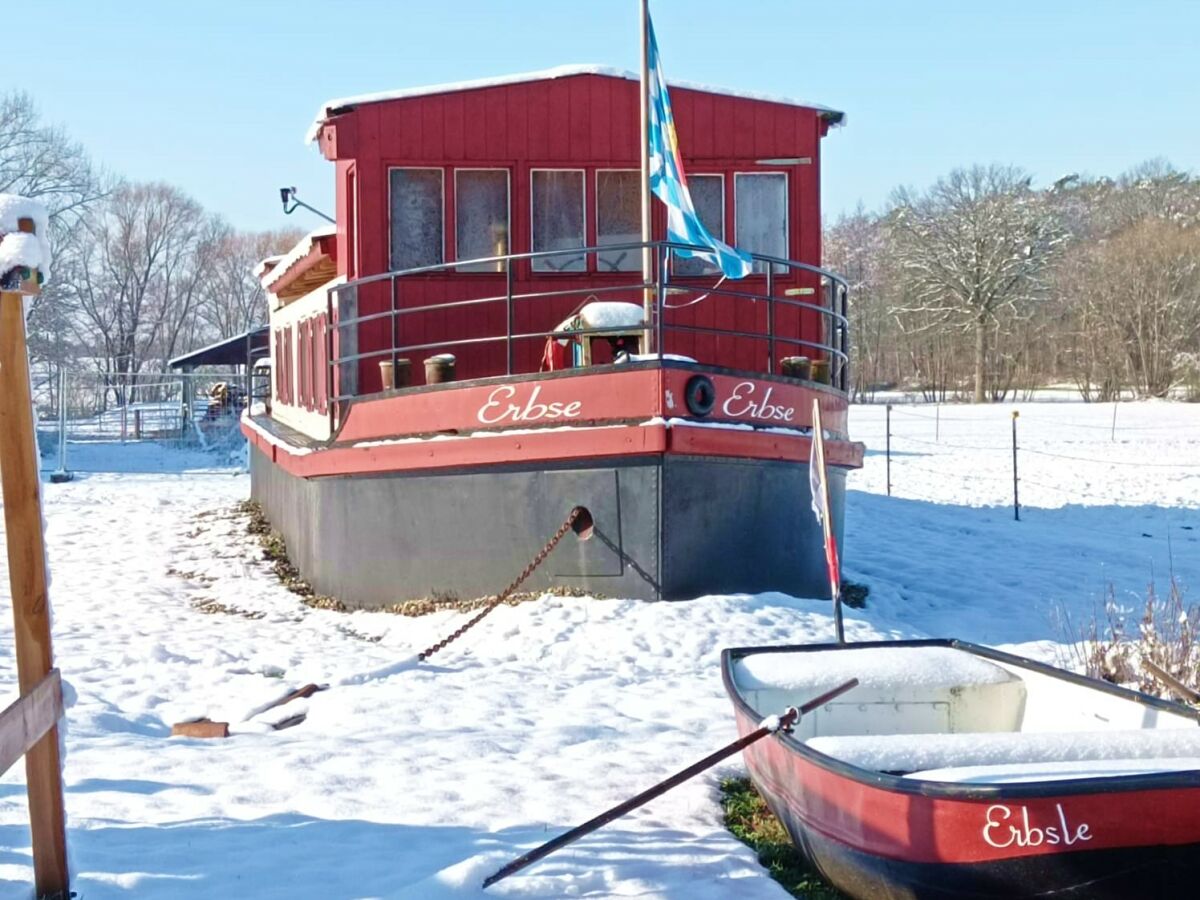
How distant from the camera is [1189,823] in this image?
13.9ft

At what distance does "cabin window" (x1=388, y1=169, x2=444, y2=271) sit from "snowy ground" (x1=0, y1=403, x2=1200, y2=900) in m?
3.08

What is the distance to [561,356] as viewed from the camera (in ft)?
34.9

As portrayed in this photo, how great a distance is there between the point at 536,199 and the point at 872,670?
20.5ft

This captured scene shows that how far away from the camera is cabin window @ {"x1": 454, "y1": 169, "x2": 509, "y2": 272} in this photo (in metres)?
11.5

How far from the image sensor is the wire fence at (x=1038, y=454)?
21.9m

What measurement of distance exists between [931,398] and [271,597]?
45.9 metres

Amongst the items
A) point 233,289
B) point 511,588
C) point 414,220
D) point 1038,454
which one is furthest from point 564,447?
point 233,289

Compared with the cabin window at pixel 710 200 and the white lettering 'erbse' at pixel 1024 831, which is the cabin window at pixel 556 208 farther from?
the white lettering 'erbse' at pixel 1024 831

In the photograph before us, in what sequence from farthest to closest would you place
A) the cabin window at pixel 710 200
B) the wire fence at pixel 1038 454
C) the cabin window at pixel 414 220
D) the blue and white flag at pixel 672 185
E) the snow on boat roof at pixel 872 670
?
the wire fence at pixel 1038 454
the cabin window at pixel 710 200
the cabin window at pixel 414 220
the blue and white flag at pixel 672 185
the snow on boat roof at pixel 872 670

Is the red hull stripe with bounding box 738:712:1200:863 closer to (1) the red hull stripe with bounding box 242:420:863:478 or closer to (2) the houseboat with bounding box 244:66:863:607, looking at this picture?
(1) the red hull stripe with bounding box 242:420:863:478

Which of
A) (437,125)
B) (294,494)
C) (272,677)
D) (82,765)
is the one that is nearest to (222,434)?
(294,494)

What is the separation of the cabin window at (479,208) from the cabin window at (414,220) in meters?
0.17

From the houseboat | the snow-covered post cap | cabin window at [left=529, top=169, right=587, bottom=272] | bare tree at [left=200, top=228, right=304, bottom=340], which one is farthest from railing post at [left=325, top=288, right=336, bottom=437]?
bare tree at [left=200, top=228, right=304, bottom=340]

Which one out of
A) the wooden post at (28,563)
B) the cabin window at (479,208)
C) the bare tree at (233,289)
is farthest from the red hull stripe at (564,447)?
the bare tree at (233,289)
